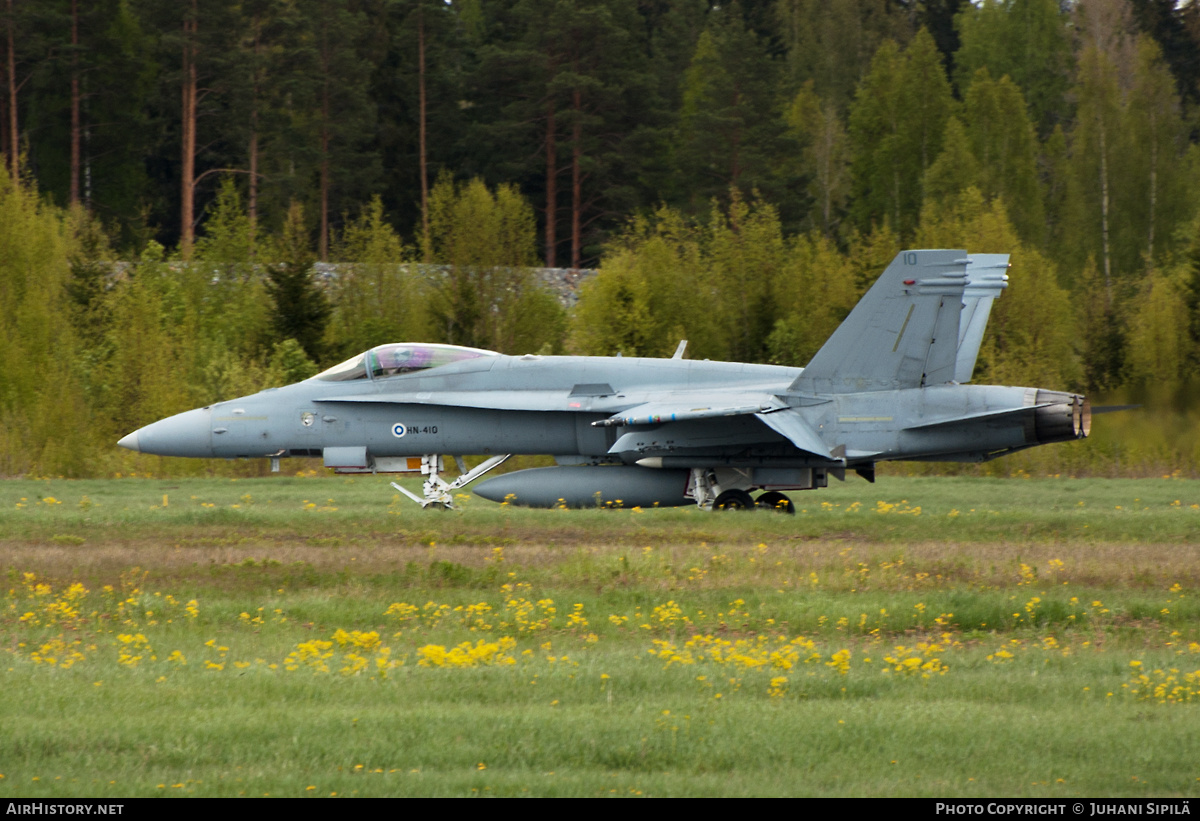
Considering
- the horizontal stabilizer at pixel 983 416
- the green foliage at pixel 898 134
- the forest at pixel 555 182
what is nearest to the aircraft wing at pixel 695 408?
the horizontal stabilizer at pixel 983 416

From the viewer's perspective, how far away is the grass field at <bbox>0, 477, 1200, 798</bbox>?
619cm

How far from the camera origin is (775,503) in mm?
18078

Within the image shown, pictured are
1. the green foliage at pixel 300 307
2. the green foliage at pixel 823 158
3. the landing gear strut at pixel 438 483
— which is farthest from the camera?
the green foliage at pixel 823 158

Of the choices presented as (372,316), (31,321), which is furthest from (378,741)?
(372,316)

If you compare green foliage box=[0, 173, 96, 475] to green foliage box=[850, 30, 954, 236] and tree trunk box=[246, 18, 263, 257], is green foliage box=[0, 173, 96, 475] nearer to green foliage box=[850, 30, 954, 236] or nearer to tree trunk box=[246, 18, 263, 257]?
tree trunk box=[246, 18, 263, 257]

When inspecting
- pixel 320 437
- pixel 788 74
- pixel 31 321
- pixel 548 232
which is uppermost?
pixel 788 74

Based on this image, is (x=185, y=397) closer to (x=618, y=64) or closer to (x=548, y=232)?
(x=548, y=232)

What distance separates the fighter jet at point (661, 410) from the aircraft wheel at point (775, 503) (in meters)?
0.03

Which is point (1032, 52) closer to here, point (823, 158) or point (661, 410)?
point (823, 158)

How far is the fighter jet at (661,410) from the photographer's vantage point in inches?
656

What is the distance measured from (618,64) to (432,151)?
926 cm

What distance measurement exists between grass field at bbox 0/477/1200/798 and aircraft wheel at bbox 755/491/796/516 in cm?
134

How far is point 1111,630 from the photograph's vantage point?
9828 millimetres

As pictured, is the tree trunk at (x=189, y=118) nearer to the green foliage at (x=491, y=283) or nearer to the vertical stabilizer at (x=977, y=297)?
the green foliage at (x=491, y=283)
